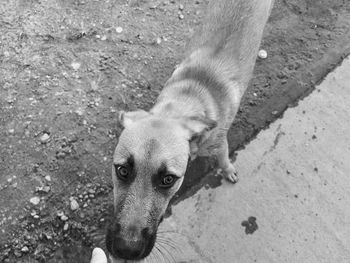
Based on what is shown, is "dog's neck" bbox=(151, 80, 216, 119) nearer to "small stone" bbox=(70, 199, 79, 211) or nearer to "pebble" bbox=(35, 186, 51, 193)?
"small stone" bbox=(70, 199, 79, 211)

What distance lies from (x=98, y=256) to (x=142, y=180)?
4.03 ft

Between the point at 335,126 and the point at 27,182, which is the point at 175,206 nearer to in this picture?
the point at 27,182

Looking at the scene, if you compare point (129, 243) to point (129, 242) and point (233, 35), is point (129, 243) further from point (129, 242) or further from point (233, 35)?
point (233, 35)

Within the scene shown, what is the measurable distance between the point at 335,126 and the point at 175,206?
2.29 meters

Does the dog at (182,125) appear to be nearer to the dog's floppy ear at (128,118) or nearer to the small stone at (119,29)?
the dog's floppy ear at (128,118)

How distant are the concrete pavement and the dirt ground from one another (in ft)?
0.78

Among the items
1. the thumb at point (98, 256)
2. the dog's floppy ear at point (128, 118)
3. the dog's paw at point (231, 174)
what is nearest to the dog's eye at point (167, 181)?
the dog's floppy ear at point (128, 118)

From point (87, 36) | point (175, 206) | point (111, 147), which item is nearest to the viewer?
point (175, 206)

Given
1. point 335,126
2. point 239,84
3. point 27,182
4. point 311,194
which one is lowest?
point 27,182

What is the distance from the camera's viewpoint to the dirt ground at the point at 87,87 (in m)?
4.40

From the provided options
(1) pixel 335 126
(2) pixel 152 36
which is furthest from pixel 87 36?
(1) pixel 335 126

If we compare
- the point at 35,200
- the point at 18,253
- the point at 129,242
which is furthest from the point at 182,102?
the point at 18,253

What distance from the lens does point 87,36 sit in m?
5.55

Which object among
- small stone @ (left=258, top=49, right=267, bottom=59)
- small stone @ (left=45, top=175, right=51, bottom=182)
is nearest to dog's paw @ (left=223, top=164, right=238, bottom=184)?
small stone @ (left=258, top=49, right=267, bottom=59)
